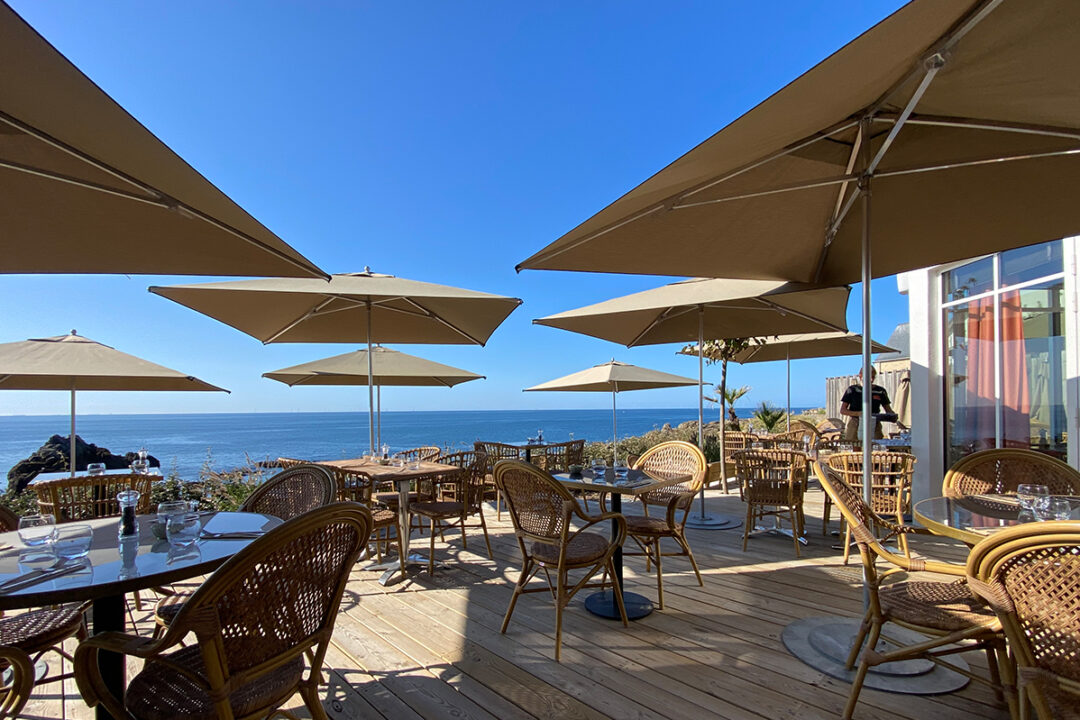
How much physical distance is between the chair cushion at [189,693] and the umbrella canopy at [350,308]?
2693 mm

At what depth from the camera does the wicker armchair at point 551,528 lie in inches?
113

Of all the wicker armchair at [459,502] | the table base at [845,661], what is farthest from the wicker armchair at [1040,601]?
the wicker armchair at [459,502]

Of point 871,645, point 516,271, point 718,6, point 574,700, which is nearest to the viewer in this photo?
point 871,645

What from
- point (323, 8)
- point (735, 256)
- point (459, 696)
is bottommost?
point (459, 696)

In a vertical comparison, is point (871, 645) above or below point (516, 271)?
below

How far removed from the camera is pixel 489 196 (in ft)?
64.3

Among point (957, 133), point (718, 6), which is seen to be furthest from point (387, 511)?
point (718, 6)

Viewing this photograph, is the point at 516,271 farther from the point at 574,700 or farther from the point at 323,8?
the point at 323,8

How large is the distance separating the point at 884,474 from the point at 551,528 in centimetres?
323

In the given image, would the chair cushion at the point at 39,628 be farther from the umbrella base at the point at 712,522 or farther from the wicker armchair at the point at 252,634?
the umbrella base at the point at 712,522

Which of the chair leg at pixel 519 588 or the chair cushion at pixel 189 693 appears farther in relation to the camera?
the chair leg at pixel 519 588

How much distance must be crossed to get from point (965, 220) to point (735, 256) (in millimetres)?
1273

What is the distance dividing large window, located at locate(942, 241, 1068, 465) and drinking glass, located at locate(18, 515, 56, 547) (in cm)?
676

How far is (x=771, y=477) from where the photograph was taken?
504cm
